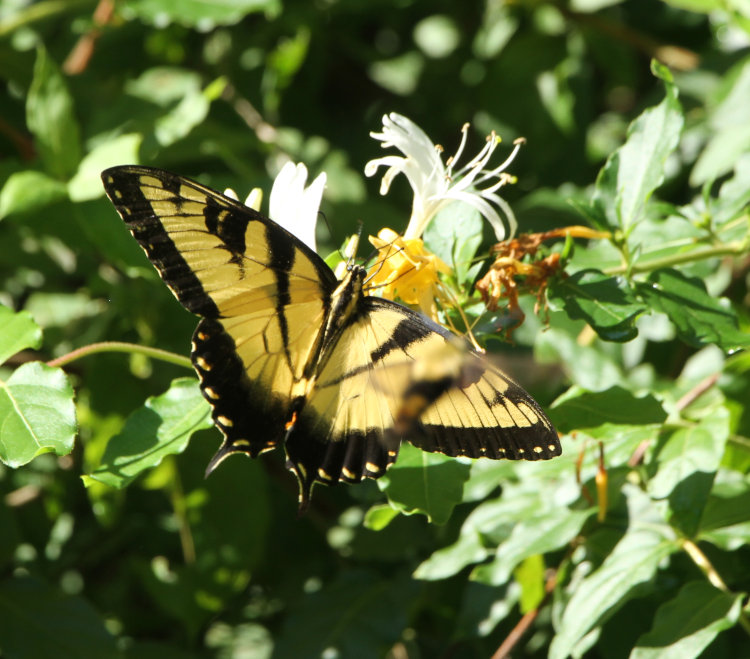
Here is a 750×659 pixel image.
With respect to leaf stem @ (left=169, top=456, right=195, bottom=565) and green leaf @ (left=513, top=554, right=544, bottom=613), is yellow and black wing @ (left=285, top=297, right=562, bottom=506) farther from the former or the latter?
leaf stem @ (left=169, top=456, right=195, bottom=565)

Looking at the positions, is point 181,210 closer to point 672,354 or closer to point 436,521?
point 436,521

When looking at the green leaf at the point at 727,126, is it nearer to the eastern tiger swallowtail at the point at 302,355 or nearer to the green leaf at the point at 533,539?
the green leaf at the point at 533,539

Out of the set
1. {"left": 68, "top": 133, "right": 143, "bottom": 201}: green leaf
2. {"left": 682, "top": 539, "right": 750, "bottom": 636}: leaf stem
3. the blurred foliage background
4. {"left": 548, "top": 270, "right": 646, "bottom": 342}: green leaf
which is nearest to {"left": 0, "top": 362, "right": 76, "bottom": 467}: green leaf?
the blurred foliage background

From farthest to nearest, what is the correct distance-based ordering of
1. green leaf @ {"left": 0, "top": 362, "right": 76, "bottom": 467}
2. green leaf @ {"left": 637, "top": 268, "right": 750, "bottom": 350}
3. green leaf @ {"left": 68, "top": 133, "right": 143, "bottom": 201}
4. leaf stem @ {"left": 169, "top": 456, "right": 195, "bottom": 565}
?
leaf stem @ {"left": 169, "top": 456, "right": 195, "bottom": 565} → green leaf @ {"left": 68, "top": 133, "right": 143, "bottom": 201} → green leaf @ {"left": 637, "top": 268, "right": 750, "bottom": 350} → green leaf @ {"left": 0, "top": 362, "right": 76, "bottom": 467}

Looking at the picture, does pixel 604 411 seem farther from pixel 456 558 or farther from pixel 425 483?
pixel 456 558

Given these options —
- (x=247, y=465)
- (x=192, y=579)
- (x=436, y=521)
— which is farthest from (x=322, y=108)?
(x=436, y=521)

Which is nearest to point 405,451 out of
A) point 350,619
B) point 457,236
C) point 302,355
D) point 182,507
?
point 302,355
